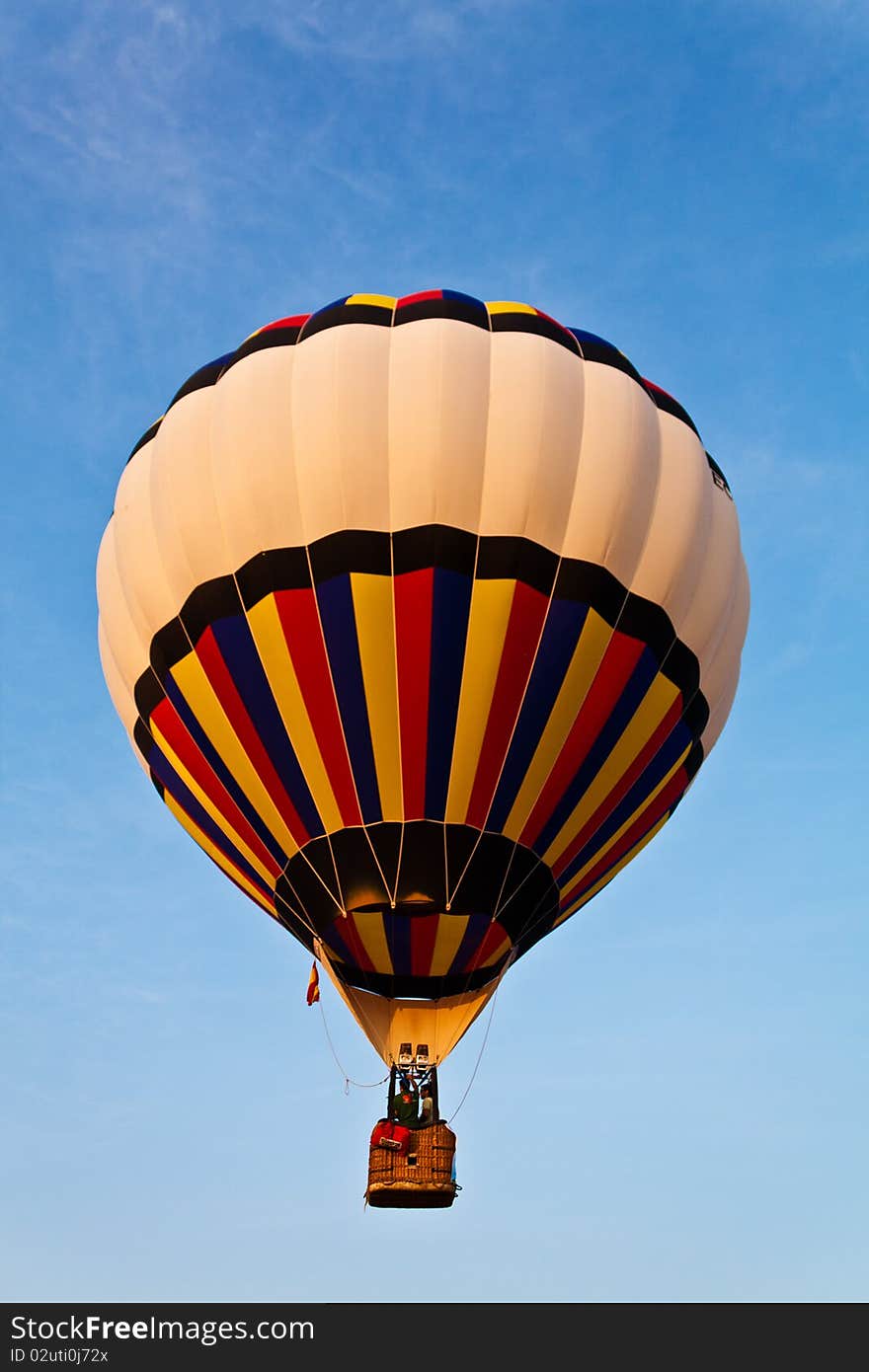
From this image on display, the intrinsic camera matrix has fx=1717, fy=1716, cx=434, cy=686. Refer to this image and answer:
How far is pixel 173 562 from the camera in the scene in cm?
1403

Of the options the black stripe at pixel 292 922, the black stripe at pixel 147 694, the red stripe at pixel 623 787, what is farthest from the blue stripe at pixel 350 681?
the black stripe at pixel 147 694

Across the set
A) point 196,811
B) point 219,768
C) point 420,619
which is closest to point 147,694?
point 219,768

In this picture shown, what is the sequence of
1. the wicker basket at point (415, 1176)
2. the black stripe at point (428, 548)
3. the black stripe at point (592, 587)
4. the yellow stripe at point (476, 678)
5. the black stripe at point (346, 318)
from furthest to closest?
1. the black stripe at point (346, 318)
2. the black stripe at point (592, 587)
3. the yellow stripe at point (476, 678)
4. the black stripe at point (428, 548)
5. the wicker basket at point (415, 1176)

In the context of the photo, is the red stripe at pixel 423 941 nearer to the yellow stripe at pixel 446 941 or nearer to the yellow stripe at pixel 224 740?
the yellow stripe at pixel 446 941

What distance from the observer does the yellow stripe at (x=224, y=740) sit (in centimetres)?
1403

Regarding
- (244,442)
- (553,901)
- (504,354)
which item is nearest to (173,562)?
(244,442)

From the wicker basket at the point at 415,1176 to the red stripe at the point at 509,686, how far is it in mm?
2528

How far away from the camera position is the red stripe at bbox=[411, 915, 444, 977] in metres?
13.7

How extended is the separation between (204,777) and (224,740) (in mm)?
582

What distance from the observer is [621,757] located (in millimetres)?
14258

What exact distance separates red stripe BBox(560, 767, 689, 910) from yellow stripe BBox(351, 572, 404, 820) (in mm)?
2117

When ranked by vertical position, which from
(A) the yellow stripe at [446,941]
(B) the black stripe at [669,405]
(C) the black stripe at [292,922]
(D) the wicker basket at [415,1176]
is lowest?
(D) the wicker basket at [415,1176]

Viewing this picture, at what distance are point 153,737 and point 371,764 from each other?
2480mm

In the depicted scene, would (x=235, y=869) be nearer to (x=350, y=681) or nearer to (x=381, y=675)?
(x=350, y=681)
